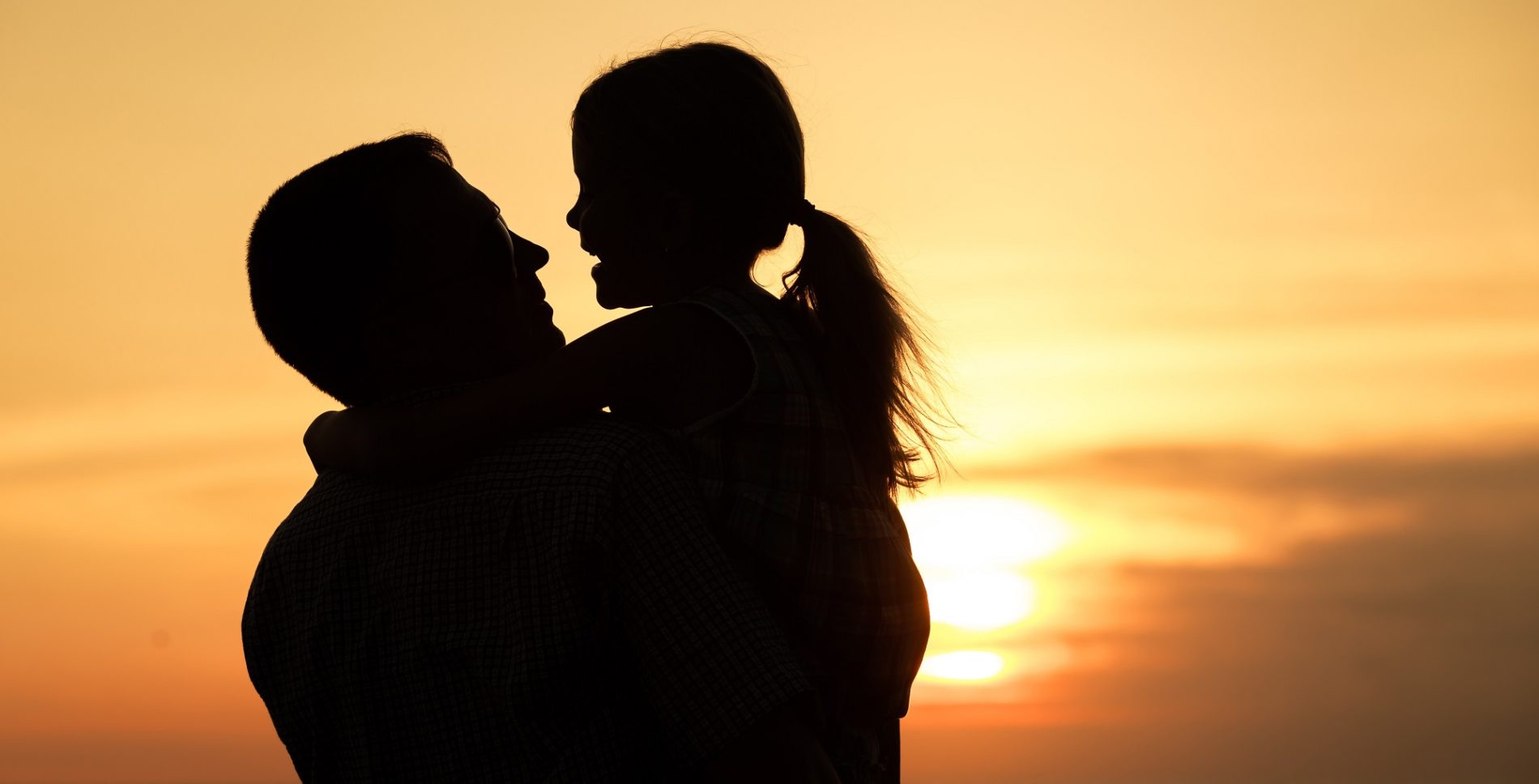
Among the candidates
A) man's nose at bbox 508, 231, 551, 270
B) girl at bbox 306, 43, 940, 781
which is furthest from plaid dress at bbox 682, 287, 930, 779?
man's nose at bbox 508, 231, 551, 270

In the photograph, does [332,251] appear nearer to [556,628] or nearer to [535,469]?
[535,469]

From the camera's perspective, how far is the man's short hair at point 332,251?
1.83 m

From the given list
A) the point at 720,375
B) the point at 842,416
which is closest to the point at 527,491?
the point at 720,375

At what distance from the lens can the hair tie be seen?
2768 millimetres

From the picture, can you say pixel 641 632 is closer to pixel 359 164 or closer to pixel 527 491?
pixel 527 491

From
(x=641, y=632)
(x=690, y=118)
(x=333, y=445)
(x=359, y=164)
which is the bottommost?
(x=641, y=632)

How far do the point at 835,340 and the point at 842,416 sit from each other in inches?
7.6

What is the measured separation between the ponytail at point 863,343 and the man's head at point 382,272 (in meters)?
0.76

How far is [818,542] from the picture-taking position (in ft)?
6.46

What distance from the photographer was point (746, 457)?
2.01 metres

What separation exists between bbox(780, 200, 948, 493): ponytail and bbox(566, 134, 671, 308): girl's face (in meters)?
0.28

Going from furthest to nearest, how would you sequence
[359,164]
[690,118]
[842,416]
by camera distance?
[690,118], [842,416], [359,164]

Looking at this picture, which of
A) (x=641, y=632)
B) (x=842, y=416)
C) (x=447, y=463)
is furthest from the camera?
(x=842, y=416)

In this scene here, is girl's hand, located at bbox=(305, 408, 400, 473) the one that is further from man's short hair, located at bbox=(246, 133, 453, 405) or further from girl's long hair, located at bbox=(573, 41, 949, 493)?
girl's long hair, located at bbox=(573, 41, 949, 493)
